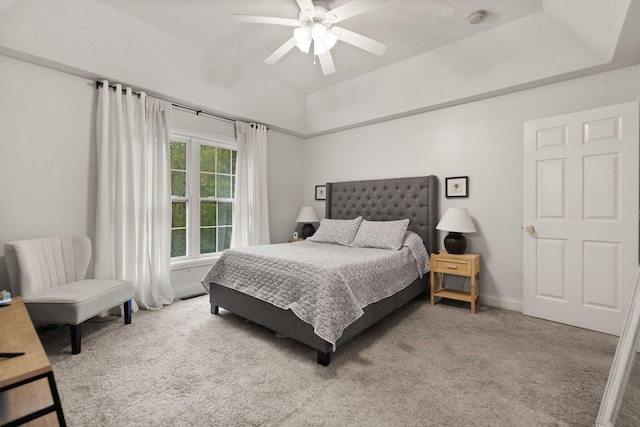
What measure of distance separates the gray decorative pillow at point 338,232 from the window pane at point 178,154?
2.00m

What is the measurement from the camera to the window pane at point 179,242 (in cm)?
377

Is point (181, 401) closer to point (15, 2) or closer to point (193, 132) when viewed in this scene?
point (193, 132)

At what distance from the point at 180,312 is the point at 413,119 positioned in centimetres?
377

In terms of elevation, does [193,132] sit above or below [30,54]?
below

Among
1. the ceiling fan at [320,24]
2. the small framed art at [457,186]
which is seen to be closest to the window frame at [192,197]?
the ceiling fan at [320,24]

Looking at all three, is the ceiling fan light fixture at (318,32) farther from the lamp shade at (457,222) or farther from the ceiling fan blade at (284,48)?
the lamp shade at (457,222)

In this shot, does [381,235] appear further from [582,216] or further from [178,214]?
[178,214]

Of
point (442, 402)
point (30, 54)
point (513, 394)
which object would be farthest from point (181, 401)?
point (30, 54)

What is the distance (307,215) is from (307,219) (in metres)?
0.07

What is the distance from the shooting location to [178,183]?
377 centimetres

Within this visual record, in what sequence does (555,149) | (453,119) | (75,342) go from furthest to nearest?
(453,119) < (555,149) < (75,342)

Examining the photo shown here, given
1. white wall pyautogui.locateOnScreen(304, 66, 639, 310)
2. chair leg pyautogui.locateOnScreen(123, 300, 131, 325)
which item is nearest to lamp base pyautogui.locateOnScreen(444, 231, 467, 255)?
white wall pyautogui.locateOnScreen(304, 66, 639, 310)

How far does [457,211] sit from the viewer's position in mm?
3332

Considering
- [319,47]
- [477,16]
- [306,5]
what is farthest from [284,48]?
[477,16]
